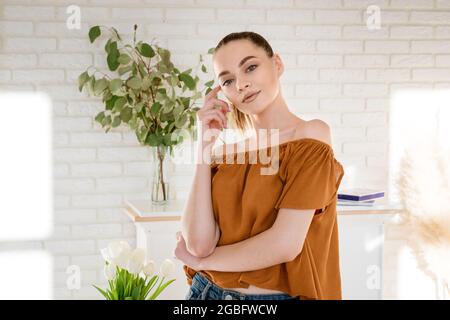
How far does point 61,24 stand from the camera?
327cm

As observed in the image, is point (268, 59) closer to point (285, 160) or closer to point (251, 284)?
point (285, 160)

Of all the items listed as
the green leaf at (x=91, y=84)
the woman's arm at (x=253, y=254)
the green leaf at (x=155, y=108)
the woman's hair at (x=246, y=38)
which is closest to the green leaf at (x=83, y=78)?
the green leaf at (x=91, y=84)

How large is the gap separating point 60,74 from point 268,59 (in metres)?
2.07

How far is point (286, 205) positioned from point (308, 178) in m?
0.08

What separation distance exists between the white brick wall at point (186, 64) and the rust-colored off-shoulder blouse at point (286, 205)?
204 centimetres

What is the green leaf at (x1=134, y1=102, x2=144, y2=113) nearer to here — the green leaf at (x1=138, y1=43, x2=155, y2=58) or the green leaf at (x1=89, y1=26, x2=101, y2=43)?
the green leaf at (x1=138, y1=43, x2=155, y2=58)

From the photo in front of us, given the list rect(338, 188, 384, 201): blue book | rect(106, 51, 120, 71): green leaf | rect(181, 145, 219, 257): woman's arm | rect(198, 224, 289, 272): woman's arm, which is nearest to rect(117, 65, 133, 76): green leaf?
rect(106, 51, 120, 71): green leaf

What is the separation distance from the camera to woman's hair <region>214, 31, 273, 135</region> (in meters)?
1.44

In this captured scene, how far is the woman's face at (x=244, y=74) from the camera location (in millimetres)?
1409

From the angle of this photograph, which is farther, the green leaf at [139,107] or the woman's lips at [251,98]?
the green leaf at [139,107]

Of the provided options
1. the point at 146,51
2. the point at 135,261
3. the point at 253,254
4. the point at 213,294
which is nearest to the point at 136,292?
the point at 135,261

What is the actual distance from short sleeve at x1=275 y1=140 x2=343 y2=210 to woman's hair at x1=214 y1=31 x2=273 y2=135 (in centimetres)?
20

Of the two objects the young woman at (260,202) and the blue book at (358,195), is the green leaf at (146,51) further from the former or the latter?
the young woman at (260,202)
